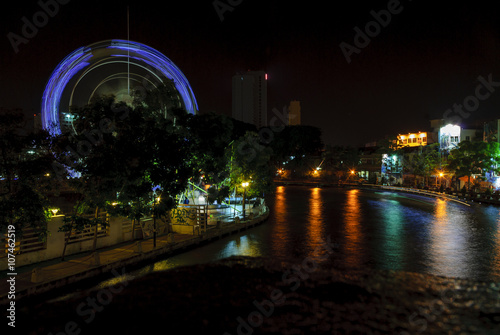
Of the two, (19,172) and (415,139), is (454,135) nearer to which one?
(415,139)

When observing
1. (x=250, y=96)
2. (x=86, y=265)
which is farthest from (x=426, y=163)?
(x=250, y=96)

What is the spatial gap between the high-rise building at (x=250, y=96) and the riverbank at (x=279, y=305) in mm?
124838

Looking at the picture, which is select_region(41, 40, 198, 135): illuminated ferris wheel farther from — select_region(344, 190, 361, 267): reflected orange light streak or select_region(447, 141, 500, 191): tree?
select_region(447, 141, 500, 191): tree

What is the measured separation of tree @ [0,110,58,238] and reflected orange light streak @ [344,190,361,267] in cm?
1317

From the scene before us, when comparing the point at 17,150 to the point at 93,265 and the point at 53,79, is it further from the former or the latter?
the point at 53,79

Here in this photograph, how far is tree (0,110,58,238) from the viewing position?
11.6 meters

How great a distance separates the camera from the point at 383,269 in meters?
15.0

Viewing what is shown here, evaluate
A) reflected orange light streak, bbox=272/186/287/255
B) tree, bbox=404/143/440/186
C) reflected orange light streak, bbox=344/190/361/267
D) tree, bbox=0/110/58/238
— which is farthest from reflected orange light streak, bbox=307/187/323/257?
tree, bbox=404/143/440/186

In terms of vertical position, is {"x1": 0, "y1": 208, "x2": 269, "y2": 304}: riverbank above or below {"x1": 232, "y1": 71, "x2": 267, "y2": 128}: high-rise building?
below

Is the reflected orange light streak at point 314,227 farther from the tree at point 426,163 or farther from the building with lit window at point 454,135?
the building with lit window at point 454,135

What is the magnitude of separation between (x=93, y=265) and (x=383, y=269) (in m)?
12.1

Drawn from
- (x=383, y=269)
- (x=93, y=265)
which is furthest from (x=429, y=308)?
(x=93, y=265)

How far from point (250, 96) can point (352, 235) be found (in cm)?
12083

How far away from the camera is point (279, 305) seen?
11523mm
